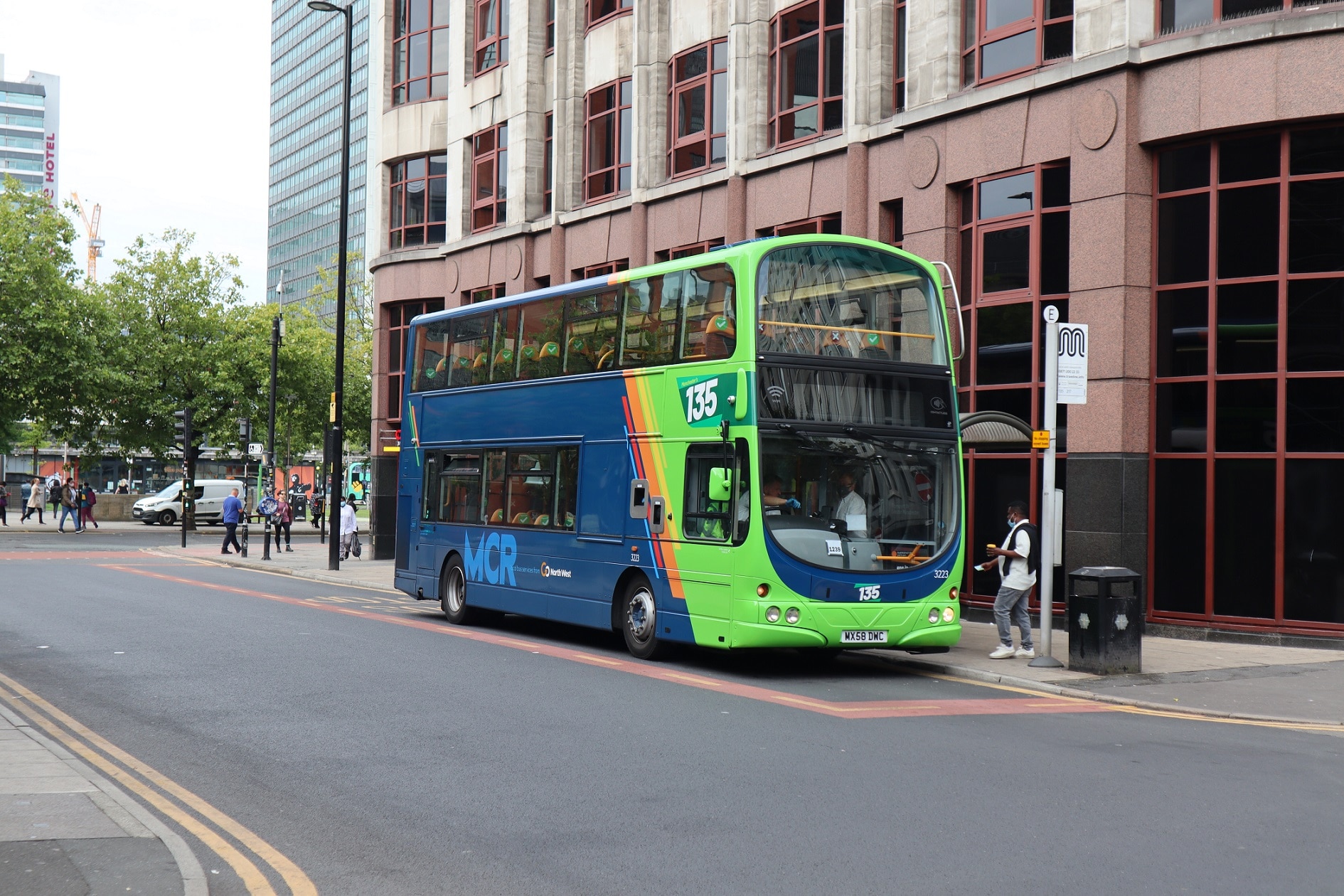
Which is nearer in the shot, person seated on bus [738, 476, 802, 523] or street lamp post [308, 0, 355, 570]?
person seated on bus [738, 476, 802, 523]

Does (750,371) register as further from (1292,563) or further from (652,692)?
(1292,563)

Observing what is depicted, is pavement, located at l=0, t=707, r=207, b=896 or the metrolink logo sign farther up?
the metrolink logo sign

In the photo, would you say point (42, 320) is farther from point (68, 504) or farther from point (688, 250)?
point (688, 250)

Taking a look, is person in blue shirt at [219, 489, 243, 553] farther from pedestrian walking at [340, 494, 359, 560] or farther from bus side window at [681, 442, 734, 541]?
bus side window at [681, 442, 734, 541]

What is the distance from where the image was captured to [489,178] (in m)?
33.3

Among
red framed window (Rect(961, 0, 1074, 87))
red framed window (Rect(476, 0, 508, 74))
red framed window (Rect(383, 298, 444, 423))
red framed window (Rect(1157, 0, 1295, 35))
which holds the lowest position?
red framed window (Rect(383, 298, 444, 423))

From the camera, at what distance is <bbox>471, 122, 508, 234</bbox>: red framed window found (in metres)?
32.8

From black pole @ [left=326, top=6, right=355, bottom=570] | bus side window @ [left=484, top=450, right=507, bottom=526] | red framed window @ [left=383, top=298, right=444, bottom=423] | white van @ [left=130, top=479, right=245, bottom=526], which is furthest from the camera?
white van @ [left=130, top=479, right=245, bottom=526]

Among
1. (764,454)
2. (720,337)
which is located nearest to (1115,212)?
(720,337)

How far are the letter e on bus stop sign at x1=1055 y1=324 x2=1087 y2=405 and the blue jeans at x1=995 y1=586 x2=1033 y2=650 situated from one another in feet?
7.23

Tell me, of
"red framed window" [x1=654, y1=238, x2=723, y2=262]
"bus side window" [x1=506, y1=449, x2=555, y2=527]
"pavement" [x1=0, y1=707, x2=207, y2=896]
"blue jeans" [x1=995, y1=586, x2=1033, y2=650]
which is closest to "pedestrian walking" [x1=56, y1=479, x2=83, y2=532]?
"red framed window" [x1=654, y1=238, x2=723, y2=262]

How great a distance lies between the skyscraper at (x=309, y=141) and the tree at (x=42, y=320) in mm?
71886

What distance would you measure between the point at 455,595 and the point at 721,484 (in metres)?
6.91

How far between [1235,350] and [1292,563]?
2.69 m
